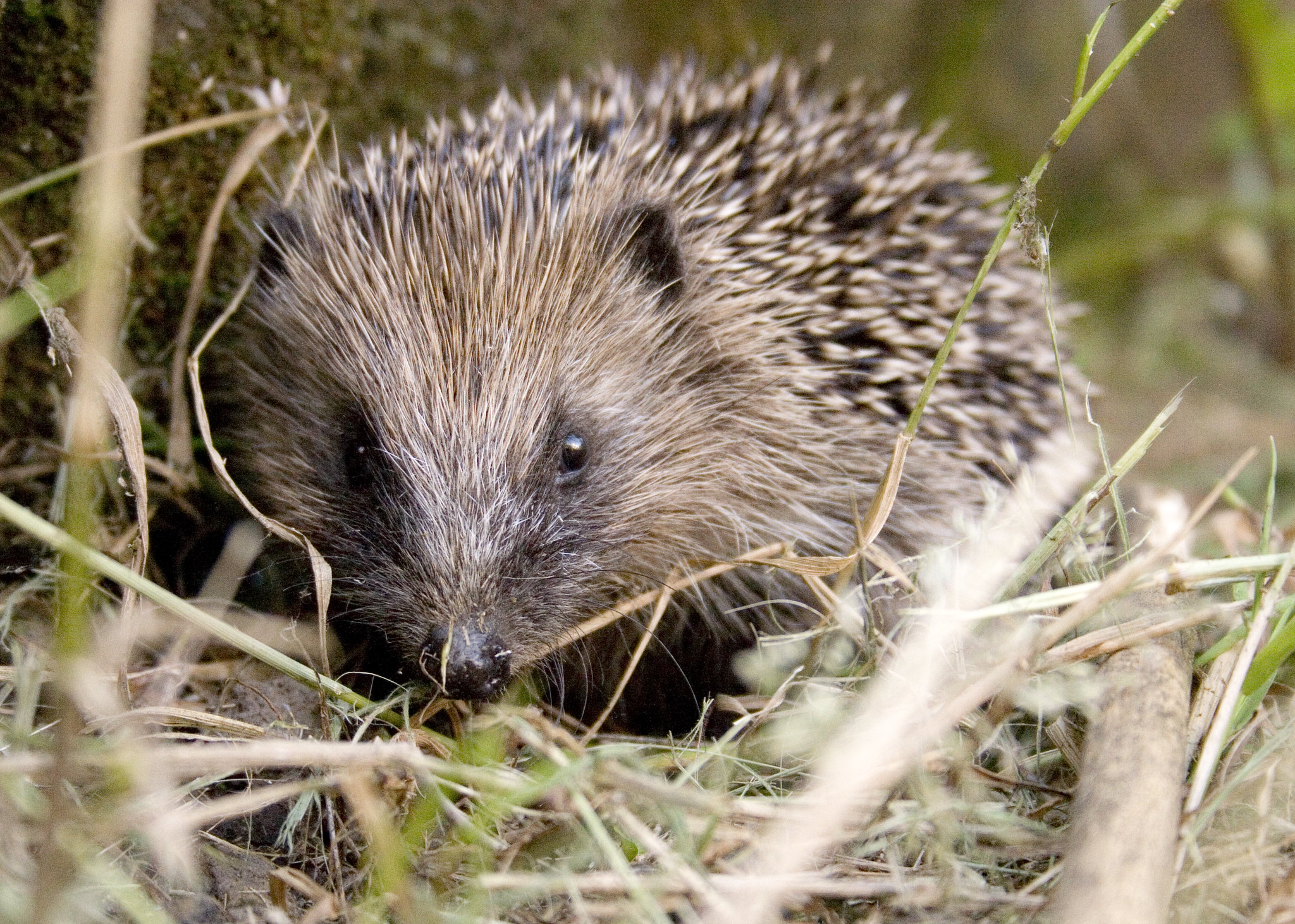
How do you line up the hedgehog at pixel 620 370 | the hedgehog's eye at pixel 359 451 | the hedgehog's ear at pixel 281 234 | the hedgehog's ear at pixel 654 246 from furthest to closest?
the hedgehog's ear at pixel 281 234
the hedgehog's ear at pixel 654 246
the hedgehog's eye at pixel 359 451
the hedgehog at pixel 620 370

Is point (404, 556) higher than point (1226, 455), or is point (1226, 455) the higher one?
point (1226, 455)

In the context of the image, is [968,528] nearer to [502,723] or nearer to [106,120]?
[502,723]

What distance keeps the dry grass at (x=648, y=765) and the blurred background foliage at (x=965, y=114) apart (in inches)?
27.0

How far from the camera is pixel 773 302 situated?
2904 mm

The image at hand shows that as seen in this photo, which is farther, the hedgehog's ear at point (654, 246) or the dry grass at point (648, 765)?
the hedgehog's ear at point (654, 246)

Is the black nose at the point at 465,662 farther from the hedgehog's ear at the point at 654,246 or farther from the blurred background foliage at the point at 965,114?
the blurred background foliage at the point at 965,114

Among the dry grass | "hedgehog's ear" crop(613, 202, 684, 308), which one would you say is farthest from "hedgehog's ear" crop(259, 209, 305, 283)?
"hedgehog's ear" crop(613, 202, 684, 308)

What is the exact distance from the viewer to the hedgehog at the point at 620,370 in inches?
99.3

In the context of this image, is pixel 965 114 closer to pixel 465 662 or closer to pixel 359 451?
pixel 359 451

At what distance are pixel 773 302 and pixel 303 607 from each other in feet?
4.68

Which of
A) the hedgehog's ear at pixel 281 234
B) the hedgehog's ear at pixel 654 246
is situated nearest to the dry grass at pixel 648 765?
the hedgehog's ear at pixel 281 234

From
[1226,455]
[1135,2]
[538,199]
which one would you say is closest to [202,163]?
[538,199]

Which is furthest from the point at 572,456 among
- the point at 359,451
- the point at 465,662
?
the point at 465,662

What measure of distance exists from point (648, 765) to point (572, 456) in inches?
30.6
